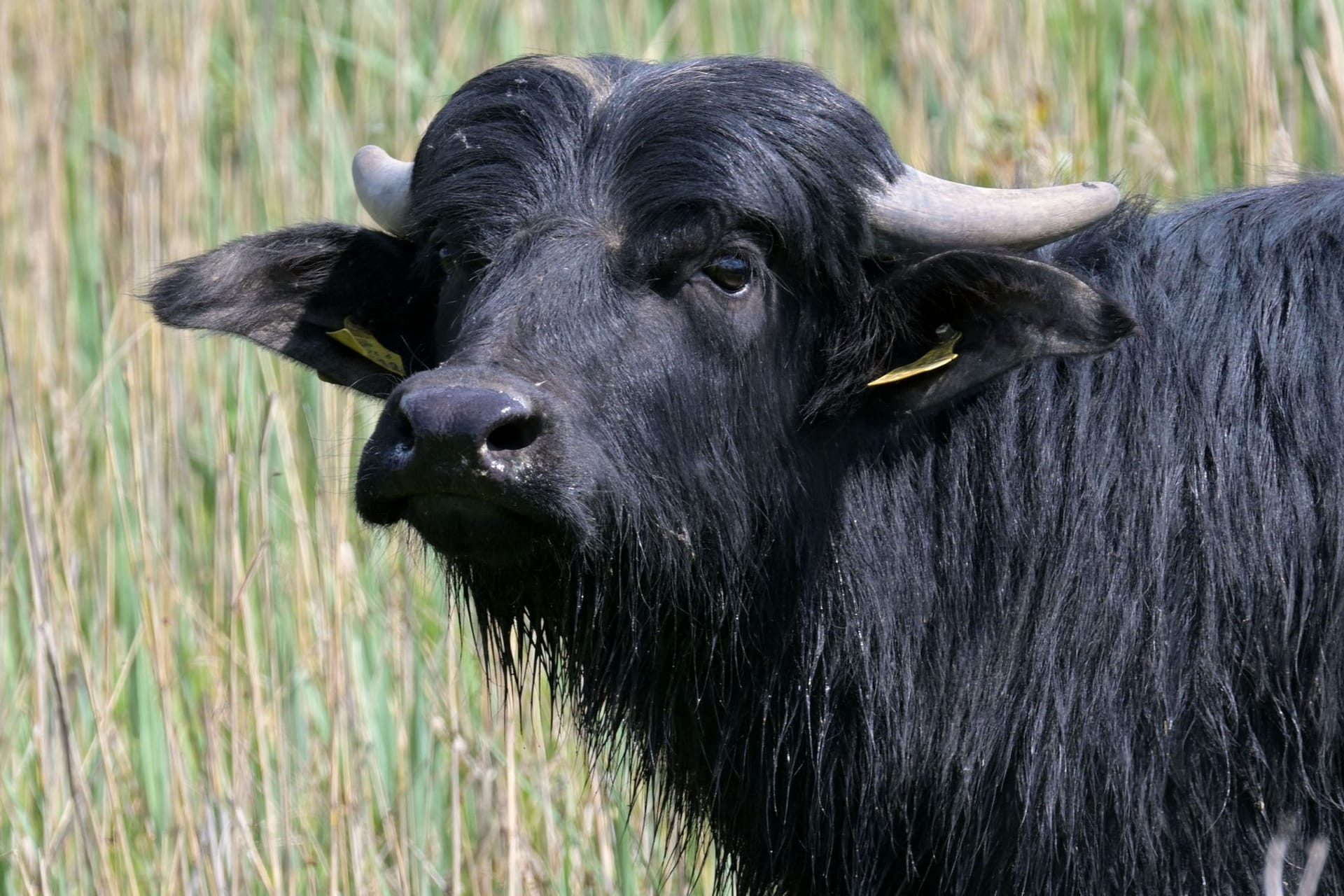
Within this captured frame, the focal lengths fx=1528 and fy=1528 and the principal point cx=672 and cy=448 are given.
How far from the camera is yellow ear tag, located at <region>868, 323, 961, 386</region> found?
286 cm

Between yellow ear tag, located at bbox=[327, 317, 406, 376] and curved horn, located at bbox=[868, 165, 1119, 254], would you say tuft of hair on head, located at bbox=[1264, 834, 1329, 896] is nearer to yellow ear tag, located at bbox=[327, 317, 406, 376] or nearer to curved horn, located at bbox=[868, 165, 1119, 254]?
curved horn, located at bbox=[868, 165, 1119, 254]

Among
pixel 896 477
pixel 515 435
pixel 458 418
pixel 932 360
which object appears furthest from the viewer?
pixel 896 477

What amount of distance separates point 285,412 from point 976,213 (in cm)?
276

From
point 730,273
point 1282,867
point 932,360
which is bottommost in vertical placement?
point 1282,867

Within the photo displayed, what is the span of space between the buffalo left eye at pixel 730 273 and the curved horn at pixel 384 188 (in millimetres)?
797

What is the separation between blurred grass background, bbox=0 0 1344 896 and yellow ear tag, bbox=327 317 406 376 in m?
0.20

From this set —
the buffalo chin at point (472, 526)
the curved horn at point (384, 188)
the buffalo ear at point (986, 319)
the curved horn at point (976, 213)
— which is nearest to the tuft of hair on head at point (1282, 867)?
the buffalo ear at point (986, 319)

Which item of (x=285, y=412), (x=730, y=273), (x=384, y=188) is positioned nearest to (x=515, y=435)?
(x=730, y=273)

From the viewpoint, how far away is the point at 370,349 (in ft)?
10.9

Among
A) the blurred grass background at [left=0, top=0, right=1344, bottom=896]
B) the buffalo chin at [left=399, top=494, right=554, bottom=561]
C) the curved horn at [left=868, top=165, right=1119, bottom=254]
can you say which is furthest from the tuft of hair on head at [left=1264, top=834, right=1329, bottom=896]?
the blurred grass background at [left=0, top=0, right=1344, bottom=896]

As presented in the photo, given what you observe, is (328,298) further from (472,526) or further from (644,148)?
(472,526)

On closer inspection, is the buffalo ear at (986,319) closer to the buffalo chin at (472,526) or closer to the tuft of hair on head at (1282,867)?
the buffalo chin at (472,526)

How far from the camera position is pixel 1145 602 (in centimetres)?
284

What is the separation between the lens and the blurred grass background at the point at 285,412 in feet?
12.8
